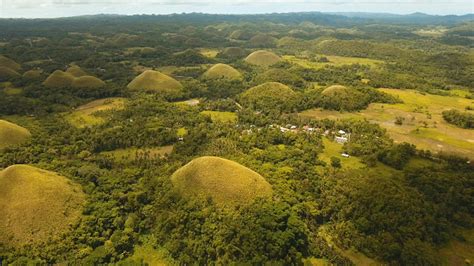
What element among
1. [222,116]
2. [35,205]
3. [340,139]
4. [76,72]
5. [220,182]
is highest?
[76,72]

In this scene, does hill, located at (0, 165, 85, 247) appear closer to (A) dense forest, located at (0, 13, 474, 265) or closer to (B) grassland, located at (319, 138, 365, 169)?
(A) dense forest, located at (0, 13, 474, 265)

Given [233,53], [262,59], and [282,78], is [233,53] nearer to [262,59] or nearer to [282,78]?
[262,59]

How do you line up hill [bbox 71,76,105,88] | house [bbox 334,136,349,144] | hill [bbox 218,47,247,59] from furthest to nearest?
hill [bbox 218,47,247,59] < hill [bbox 71,76,105,88] < house [bbox 334,136,349,144]

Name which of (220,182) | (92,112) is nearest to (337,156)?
(220,182)

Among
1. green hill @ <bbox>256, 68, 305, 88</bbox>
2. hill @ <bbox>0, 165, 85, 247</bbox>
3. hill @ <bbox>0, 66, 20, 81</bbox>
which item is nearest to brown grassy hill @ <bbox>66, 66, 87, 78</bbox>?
hill @ <bbox>0, 66, 20, 81</bbox>

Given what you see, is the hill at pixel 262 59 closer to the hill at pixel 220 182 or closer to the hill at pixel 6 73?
the hill at pixel 6 73

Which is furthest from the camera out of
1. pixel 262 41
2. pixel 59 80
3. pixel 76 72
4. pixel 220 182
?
pixel 262 41
